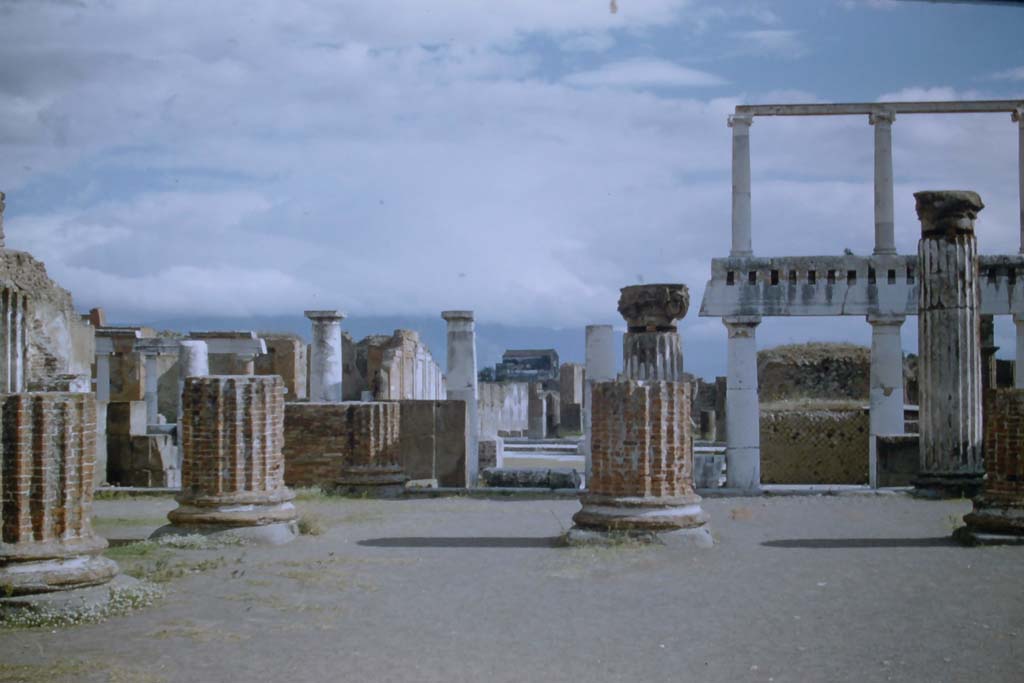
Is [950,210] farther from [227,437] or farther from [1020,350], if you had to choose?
[227,437]

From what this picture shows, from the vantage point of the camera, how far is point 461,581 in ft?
29.0

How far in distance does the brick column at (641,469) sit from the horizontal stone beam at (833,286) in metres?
5.55

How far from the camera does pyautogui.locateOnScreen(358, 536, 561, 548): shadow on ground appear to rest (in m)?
10.8

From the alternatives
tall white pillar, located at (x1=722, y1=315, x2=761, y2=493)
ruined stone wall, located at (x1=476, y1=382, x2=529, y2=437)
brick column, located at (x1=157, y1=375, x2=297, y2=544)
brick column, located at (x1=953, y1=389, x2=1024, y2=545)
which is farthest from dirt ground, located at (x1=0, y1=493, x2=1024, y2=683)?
ruined stone wall, located at (x1=476, y1=382, x2=529, y2=437)

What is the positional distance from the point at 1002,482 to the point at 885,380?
6.86 meters

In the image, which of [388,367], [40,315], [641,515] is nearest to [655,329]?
[641,515]

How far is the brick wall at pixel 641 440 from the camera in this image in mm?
11000

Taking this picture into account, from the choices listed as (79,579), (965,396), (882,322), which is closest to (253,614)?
(79,579)

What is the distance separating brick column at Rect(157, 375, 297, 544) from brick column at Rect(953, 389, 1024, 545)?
7.10 metres

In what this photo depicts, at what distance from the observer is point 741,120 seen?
17.6 metres

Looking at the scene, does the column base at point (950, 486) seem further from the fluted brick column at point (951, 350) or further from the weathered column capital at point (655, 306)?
the weathered column capital at point (655, 306)

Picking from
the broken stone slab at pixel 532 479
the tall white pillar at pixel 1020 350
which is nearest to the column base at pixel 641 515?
the broken stone slab at pixel 532 479

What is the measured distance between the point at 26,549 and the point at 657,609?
4.63m

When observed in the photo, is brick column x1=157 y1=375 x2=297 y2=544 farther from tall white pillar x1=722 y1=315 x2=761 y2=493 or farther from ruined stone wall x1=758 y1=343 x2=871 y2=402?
ruined stone wall x1=758 y1=343 x2=871 y2=402
